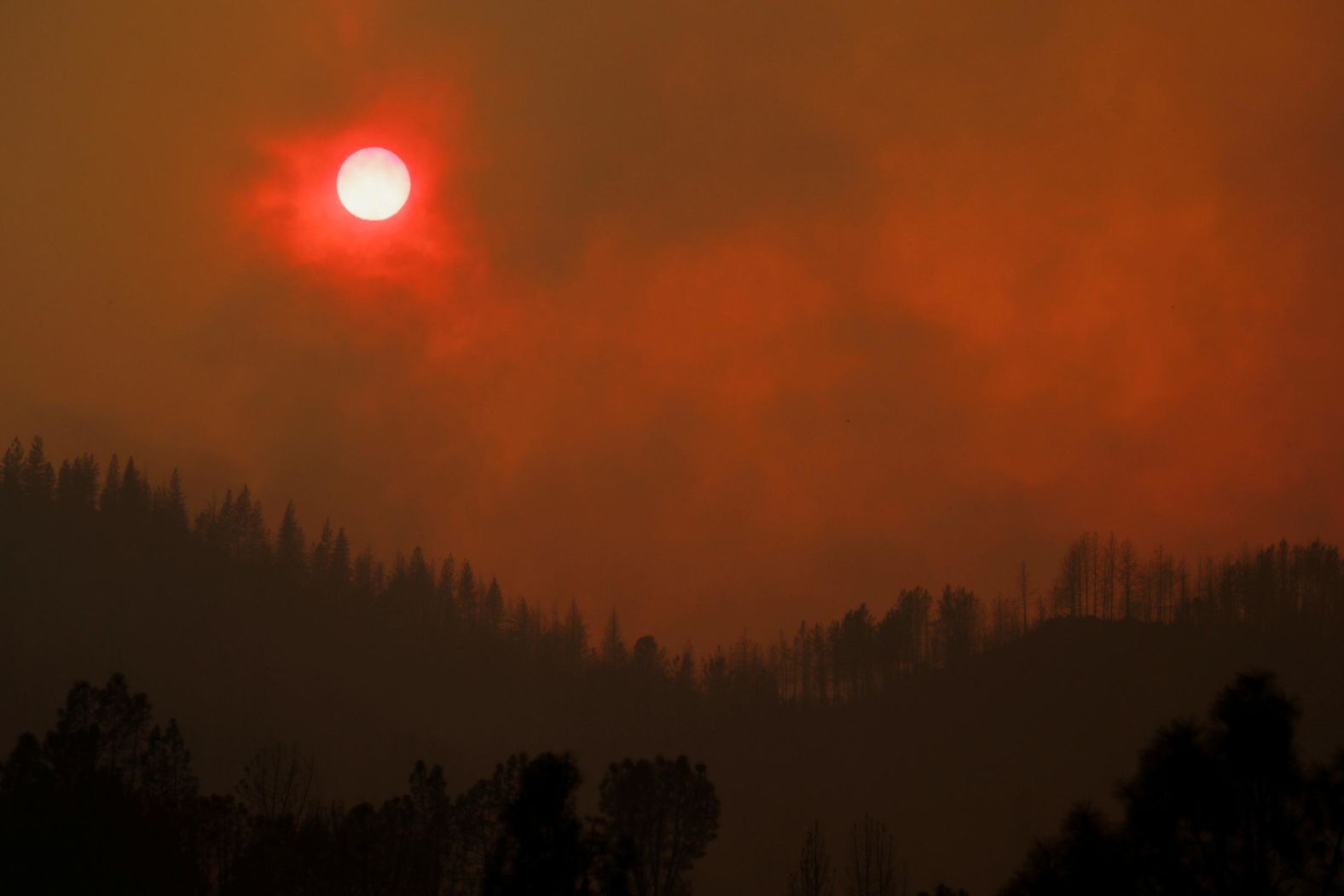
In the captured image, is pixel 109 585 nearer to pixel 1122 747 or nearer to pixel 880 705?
pixel 880 705

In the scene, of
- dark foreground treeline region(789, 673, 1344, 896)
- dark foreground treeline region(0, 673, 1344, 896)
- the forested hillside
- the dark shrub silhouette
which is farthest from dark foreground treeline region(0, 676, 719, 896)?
the forested hillside

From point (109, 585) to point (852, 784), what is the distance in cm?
11462

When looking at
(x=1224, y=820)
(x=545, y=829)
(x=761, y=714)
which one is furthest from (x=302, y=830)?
(x=761, y=714)

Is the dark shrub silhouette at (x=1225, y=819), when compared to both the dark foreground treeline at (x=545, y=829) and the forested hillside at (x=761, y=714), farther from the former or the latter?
the forested hillside at (x=761, y=714)

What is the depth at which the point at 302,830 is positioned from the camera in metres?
50.2

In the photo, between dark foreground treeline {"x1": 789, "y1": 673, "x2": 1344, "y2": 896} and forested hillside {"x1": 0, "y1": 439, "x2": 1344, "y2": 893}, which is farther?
forested hillside {"x1": 0, "y1": 439, "x2": 1344, "y2": 893}

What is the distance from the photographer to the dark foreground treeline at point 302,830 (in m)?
26.1

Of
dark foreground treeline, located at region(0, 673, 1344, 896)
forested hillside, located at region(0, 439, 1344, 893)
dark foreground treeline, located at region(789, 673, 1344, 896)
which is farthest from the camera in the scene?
forested hillside, located at region(0, 439, 1344, 893)

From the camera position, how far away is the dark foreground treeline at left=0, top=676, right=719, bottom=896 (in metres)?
26.1

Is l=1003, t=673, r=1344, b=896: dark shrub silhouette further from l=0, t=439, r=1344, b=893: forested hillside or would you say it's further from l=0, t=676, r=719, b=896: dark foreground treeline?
l=0, t=439, r=1344, b=893: forested hillside

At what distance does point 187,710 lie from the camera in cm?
14962

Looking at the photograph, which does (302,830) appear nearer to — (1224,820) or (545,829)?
(545,829)

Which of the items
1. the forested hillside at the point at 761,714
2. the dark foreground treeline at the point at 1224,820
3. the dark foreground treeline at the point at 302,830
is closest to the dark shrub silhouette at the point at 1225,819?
the dark foreground treeline at the point at 1224,820

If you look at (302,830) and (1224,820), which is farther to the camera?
(302,830)
